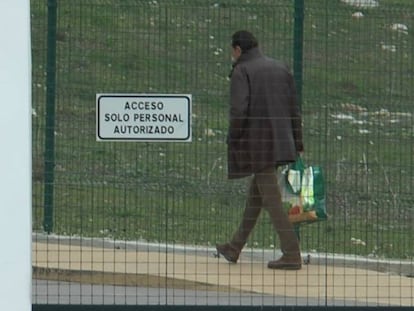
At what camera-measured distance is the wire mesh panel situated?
295 inches

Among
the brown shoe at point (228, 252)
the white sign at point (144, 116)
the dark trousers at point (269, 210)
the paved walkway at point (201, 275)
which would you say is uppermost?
the white sign at point (144, 116)

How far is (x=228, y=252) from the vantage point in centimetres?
825

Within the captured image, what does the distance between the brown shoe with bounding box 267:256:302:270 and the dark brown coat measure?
0.71 meters

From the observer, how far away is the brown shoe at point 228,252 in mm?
8180

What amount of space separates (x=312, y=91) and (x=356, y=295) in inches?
60.9

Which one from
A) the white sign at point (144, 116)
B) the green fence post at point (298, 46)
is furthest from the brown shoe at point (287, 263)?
the white sign at point (144, 116)

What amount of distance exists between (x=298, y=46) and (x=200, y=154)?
106 cm

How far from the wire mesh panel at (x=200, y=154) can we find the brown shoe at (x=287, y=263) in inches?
2.5

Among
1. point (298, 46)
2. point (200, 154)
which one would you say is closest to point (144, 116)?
point (200, 154)

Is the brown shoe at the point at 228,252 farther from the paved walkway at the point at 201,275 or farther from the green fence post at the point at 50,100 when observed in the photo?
the green fence post at the point at 50,100

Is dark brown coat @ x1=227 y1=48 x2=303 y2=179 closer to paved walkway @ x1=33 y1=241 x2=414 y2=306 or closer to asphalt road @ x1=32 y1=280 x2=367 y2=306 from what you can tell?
paved walkway @ x1=33 y1=241 x2=414 y2=306

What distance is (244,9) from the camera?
7.66m

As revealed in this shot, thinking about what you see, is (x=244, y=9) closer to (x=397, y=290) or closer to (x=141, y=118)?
(x=141, y=118)

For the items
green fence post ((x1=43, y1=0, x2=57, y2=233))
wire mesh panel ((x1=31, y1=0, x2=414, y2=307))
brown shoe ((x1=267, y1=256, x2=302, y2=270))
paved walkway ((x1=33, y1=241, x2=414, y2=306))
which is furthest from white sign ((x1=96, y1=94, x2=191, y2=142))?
brown shoe ((x1=267, y1=256, x2=302, y2=270))
